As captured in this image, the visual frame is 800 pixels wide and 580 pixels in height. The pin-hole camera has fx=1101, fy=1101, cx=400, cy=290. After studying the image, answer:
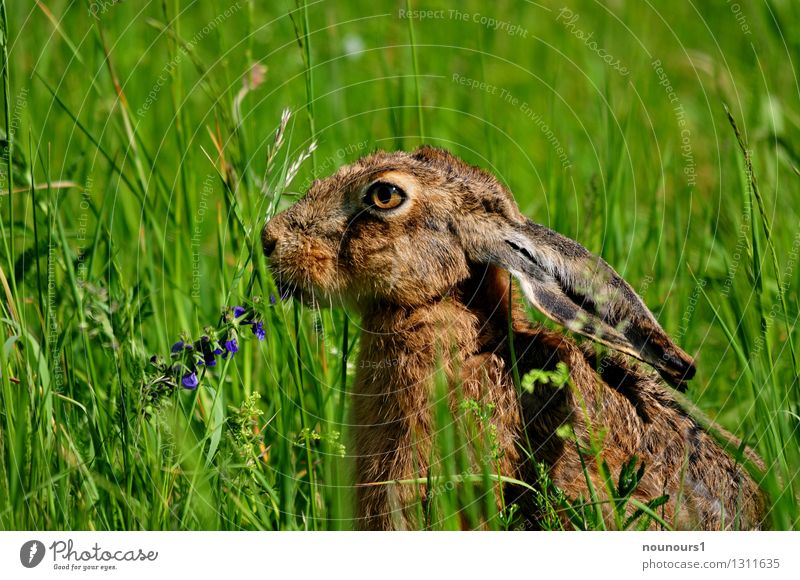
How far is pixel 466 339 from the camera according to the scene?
14.3 ft

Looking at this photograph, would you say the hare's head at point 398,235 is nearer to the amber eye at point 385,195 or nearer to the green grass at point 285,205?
the amber eye at point 385,195

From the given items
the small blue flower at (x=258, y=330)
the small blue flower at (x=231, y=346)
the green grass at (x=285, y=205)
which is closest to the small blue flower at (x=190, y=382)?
the green grass at (x=285, y=205)

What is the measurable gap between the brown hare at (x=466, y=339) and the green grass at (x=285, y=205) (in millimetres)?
135

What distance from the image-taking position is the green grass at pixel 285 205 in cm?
395

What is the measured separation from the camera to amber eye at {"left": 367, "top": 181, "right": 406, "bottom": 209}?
4.36 meters

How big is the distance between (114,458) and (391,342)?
1.16 metres

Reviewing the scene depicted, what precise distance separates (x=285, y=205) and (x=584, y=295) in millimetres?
1694

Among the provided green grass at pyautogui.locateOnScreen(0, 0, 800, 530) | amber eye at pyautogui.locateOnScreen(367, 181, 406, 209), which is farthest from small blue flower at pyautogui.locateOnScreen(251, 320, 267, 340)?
amber eye at pyautogui.locateOnScreen(367, 181, 406, 209)

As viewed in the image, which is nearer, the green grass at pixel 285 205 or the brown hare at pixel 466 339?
the green grass at pixel 285 205
